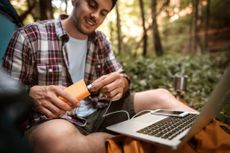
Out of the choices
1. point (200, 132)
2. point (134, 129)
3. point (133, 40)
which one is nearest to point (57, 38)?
point (134, 129)

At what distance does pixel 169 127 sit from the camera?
51.9 inches

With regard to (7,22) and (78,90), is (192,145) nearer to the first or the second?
(78,90)

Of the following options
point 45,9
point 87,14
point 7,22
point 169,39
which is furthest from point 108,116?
point 169,39

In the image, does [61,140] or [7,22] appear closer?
[61,140]

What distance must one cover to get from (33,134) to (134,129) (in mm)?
474

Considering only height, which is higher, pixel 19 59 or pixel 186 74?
pixel 19 59

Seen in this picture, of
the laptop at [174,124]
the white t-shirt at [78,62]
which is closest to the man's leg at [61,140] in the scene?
the laptop at [174,124]

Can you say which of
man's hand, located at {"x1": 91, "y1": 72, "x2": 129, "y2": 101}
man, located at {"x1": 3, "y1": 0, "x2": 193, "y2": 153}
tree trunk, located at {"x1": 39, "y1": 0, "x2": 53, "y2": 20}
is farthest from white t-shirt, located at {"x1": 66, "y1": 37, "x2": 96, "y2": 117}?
tree trunk, located at {"x1": 39, "y1": 0, "x2": 53, "y2": 20}

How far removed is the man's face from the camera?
6.29 feet

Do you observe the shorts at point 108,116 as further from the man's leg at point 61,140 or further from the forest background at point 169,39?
the forest background at point 169,39

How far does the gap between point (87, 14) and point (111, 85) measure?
1.75ft

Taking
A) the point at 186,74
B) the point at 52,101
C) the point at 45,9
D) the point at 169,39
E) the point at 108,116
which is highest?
the point at 45,9

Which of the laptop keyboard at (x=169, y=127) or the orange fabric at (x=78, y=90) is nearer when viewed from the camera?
the laptop keyboard at (x=169, y=127)

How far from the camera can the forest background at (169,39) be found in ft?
16.3
